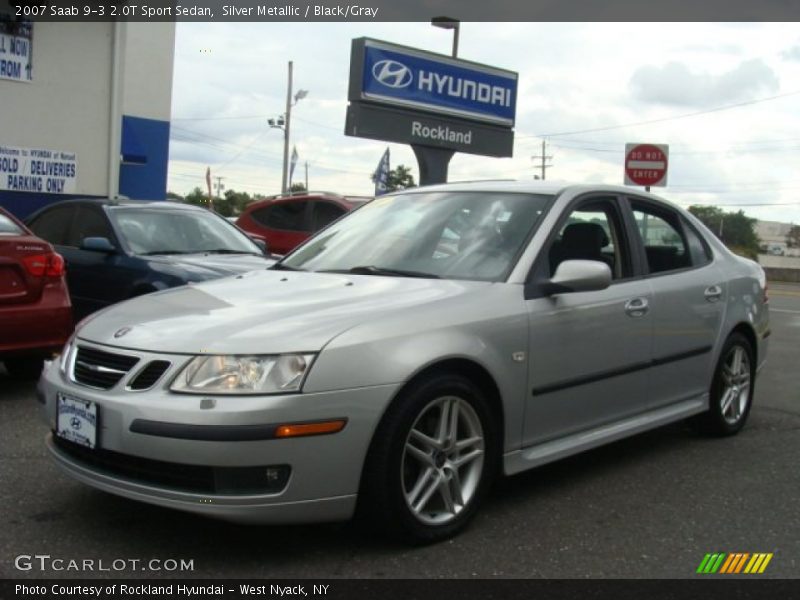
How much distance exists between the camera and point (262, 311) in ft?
12.0

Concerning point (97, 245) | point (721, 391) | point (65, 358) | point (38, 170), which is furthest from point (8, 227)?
point (38, 170)

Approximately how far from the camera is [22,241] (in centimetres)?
613

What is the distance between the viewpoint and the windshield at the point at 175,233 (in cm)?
802

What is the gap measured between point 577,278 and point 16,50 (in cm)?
1078

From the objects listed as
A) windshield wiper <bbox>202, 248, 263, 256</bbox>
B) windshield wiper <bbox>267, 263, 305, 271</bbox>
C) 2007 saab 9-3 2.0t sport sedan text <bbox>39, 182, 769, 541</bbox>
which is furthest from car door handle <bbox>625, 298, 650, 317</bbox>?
windshield wiper <bbox>202, 248, 263, 256</bbox>

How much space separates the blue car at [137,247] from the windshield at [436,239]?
261cm

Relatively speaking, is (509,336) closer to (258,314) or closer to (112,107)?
(258,314)

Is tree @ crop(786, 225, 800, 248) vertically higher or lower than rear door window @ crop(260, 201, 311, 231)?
higher

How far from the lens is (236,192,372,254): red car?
12.4 metres

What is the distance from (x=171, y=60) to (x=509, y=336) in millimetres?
14242

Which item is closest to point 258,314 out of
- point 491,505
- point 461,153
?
point 491,505

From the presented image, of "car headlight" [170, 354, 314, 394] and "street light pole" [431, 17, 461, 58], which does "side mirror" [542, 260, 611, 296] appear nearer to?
"car headlight" [170, 354, 314, 394]

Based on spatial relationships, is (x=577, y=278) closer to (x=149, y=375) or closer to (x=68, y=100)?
(x=149, y=375)

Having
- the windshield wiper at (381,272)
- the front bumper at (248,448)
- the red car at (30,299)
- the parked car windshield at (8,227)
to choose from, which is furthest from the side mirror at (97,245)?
the front bumper at (248,448)
